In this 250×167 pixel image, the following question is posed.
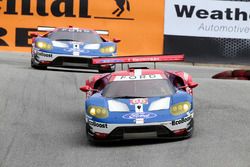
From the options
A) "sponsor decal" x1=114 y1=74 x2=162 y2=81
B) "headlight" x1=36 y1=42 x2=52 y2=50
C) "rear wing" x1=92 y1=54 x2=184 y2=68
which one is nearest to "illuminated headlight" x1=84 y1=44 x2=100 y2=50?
"headlight" x1=36 y1=42 x2=52 y2=50

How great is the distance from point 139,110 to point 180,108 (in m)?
0.58

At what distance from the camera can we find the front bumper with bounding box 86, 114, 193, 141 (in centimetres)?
984

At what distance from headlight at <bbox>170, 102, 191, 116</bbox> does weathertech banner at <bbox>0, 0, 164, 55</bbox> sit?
1339cm

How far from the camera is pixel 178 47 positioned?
23.5 m

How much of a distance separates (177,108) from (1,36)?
14.4 metres

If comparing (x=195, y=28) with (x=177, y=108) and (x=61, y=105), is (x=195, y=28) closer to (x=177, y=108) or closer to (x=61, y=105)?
(x=61, y=105)

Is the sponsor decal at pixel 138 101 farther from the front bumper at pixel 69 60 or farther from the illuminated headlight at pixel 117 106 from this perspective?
the front bumper at pixel 69 60

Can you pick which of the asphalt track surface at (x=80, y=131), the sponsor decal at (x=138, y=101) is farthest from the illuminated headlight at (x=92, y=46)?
the sponsor decal at (x=138, y=101)

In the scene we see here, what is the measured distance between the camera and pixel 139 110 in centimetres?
1003

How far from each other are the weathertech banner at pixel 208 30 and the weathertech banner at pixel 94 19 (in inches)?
16.9

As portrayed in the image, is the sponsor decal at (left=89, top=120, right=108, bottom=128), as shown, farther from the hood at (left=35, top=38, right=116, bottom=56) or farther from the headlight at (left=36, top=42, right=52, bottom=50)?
the headlight at (left=36, top=42, right=52, bottom=50)

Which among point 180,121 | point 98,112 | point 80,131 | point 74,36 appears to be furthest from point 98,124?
point 74,36

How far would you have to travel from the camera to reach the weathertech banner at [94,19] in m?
23.5

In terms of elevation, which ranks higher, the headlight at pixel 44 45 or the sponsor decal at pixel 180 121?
the headlight at pixel 44 45
